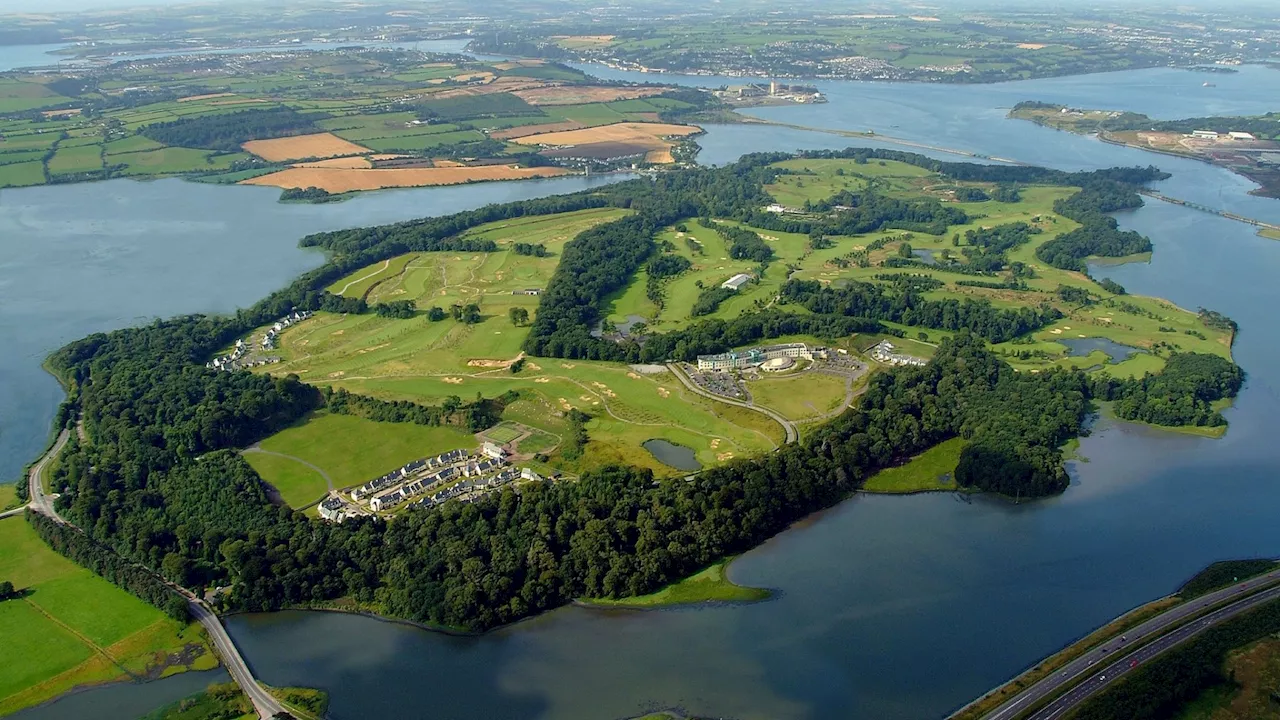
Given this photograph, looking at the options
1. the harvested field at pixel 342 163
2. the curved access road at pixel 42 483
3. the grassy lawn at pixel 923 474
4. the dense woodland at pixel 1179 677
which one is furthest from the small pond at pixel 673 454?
the harvested field at pixel 342 163

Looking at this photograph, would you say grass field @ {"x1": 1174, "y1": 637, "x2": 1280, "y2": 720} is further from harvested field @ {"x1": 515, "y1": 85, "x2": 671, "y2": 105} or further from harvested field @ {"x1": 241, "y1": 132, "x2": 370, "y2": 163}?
harvested field @ {"x1": 515, "y1": 85, "x2": 671, "y2": 105}

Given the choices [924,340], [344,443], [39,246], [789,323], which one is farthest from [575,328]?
[39,246]

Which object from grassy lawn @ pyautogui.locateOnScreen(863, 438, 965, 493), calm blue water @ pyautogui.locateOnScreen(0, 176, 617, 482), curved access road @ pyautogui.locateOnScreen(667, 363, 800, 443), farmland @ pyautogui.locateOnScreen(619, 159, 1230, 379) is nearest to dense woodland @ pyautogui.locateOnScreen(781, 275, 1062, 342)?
farmland @ pyautogui.locateOnScreen(619, 159, 1230, 379)

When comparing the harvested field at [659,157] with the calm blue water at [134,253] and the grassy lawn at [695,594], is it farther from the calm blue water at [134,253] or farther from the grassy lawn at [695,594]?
the grassy lawn at [695,594]

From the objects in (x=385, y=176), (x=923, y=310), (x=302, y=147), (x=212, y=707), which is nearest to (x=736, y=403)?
(x=923, y=310)

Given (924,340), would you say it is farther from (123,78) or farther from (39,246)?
(123,78)

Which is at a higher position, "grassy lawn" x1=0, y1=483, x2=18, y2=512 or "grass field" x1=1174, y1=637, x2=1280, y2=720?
"grass field" x1=1174, y1=637, x2=1280, y2=720
